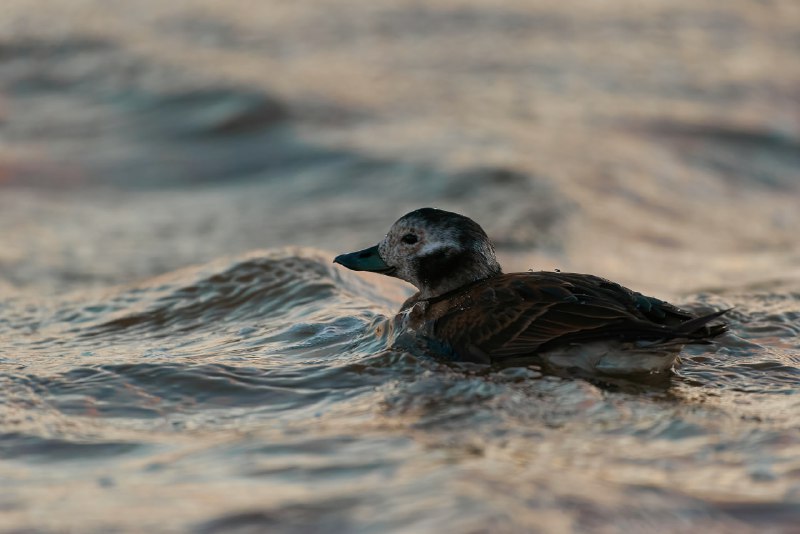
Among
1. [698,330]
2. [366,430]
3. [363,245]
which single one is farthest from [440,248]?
[363,245]

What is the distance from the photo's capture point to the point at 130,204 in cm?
1211

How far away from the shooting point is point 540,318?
20.1ft

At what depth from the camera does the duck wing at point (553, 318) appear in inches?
234

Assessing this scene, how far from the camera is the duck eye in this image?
7.01 m

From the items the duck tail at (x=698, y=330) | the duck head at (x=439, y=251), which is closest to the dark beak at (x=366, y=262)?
the duck head at (x=439, y=251)

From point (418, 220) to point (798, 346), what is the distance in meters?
2.23

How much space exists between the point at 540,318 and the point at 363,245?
4.47 m

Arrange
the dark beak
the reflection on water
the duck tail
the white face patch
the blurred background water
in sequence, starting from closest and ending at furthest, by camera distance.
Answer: the reflection on water
the blurred background water
the duck tail
the white face patch
the dark beak

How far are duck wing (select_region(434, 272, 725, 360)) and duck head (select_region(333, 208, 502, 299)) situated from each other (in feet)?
1.40

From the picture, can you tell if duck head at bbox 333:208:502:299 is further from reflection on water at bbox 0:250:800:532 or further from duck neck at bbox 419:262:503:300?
reflection on water at bbox 0:250:800:532

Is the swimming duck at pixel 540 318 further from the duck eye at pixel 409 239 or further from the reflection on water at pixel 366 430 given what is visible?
the reflection on water at pixel 366 430

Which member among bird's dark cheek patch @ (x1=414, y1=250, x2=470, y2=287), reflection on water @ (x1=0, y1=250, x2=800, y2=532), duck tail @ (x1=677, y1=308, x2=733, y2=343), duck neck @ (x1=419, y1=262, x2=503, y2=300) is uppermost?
bird's dark cheek patch @ (x1=414, y1=250, x2=470, y2=287)

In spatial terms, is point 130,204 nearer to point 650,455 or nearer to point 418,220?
point 418,220

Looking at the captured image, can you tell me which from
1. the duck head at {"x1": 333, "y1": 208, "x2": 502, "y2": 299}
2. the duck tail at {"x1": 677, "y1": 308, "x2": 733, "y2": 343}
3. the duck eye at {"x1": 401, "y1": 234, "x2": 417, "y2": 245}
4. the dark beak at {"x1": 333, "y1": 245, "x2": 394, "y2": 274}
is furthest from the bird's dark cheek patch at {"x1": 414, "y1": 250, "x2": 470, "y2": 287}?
the duck tail at {"x1": 677, "y1": 308, "x2": 733, "y2": 343}
